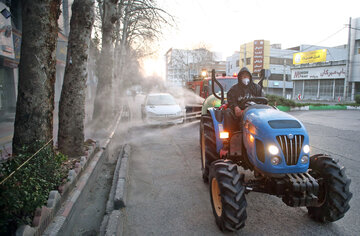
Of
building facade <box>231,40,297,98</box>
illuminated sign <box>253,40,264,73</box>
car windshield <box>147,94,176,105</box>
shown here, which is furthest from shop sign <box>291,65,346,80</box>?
car windshield <box>147,94,176,105</box>

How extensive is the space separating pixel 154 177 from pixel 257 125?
9.84ft

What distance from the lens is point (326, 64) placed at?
39875mm

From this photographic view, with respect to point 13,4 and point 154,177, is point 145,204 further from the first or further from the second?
point 13,4

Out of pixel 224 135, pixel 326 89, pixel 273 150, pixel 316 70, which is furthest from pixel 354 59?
pixel 273 150

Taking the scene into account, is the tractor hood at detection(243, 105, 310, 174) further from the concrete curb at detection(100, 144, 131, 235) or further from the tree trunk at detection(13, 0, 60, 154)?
the tree trunk at detection(13, 0, 60, 154)

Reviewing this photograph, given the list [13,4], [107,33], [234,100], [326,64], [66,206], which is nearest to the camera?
[66,206]

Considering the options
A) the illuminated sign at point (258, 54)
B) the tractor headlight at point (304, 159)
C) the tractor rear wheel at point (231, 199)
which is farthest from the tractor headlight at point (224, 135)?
the illuminated sign at point (258, 54)

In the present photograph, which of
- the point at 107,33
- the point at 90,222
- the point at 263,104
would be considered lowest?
the point at 90,222

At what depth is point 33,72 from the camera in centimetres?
429

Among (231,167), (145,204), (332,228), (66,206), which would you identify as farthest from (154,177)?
(332,228)

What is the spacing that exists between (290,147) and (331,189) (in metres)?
0.78

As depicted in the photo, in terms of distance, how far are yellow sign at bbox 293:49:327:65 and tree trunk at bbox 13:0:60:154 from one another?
4798 centimetres

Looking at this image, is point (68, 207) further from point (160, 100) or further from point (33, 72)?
point (160, 100)

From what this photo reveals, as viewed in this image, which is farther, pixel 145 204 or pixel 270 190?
pixel 145 204
